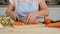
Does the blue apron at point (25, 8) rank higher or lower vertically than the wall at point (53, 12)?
higher

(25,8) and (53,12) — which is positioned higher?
(25,8)

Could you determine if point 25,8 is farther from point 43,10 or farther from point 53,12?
point 53,12

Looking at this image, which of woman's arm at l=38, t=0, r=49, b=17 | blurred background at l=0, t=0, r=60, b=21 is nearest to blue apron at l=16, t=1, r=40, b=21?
woman's arm at l=38, t=0, r=49, b=17

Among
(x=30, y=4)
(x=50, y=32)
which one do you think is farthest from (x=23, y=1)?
(x=50, y=32)

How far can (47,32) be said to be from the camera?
1.20 meters

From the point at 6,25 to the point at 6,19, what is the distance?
0.05 meters

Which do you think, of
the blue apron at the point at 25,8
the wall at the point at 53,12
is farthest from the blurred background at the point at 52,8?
the blue apron at the point at 25,8

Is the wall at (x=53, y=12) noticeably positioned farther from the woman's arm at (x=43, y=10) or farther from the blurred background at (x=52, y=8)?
the woman's arm at (x=43, y=10)

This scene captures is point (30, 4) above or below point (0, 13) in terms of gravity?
above

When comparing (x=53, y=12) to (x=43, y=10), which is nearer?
(x=43, y=10)

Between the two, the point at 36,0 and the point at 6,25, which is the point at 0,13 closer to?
the point at 36,0

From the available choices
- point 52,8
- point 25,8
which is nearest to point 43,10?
point 25,8

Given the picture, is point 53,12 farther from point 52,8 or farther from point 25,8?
point 25,8

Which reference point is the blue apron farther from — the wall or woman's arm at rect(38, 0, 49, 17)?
the wall
